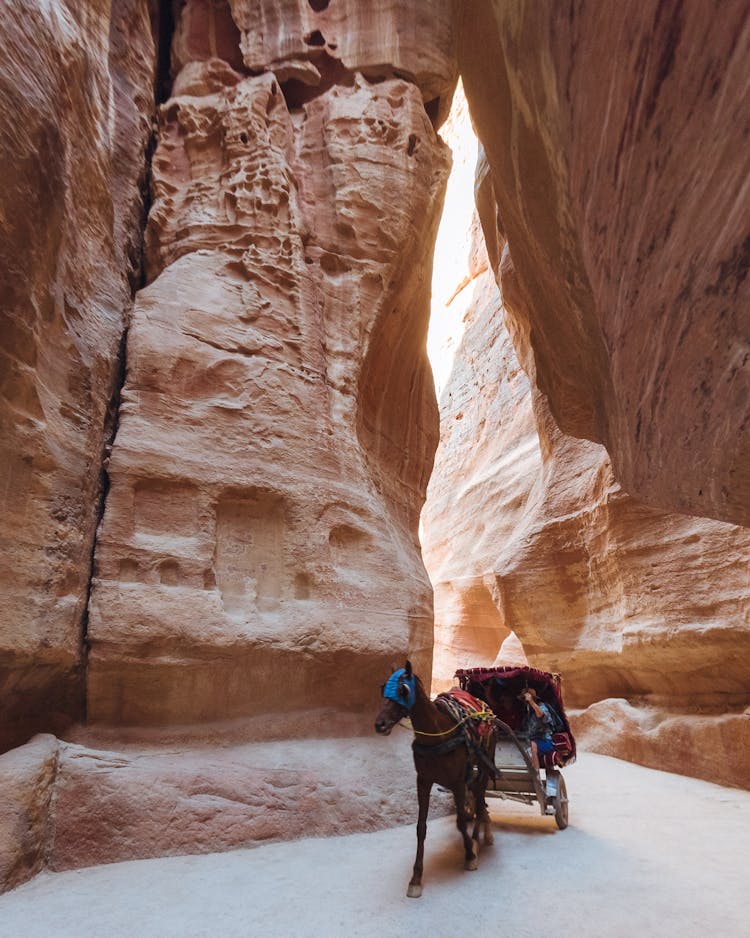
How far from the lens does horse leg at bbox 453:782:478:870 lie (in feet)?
13.8

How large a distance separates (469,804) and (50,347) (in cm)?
515

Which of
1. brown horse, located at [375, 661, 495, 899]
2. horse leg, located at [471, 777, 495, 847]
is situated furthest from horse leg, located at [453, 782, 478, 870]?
horse leg, located at [471, 777, 495, 847]

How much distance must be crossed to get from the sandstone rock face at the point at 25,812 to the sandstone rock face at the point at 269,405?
0.80 metres

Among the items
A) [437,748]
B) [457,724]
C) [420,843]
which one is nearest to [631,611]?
[457,724]

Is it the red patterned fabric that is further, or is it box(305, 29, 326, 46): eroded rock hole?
box(305, 29, 326, 46): eroded rock hole

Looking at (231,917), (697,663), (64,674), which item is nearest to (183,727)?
(64,674)

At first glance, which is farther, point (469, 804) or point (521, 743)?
point (521, 743)

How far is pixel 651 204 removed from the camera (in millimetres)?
2248

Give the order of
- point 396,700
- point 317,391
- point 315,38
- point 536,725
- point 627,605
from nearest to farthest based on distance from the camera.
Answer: point 396,700, point 536,725, point 317,391, point 627,605, point 315,38

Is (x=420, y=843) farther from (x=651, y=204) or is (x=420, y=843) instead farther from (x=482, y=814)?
(x=651, y=204)

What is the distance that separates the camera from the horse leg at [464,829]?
13.8 ft

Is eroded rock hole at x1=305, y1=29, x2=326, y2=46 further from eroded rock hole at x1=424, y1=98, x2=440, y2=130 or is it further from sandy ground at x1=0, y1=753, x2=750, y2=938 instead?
sandy ground at x1=0, y1=753, x2=750, y2=938

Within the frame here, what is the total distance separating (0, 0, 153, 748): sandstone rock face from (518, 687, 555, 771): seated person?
400 cm

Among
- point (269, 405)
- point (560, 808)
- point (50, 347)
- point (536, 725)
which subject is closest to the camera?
point (50, 347)
